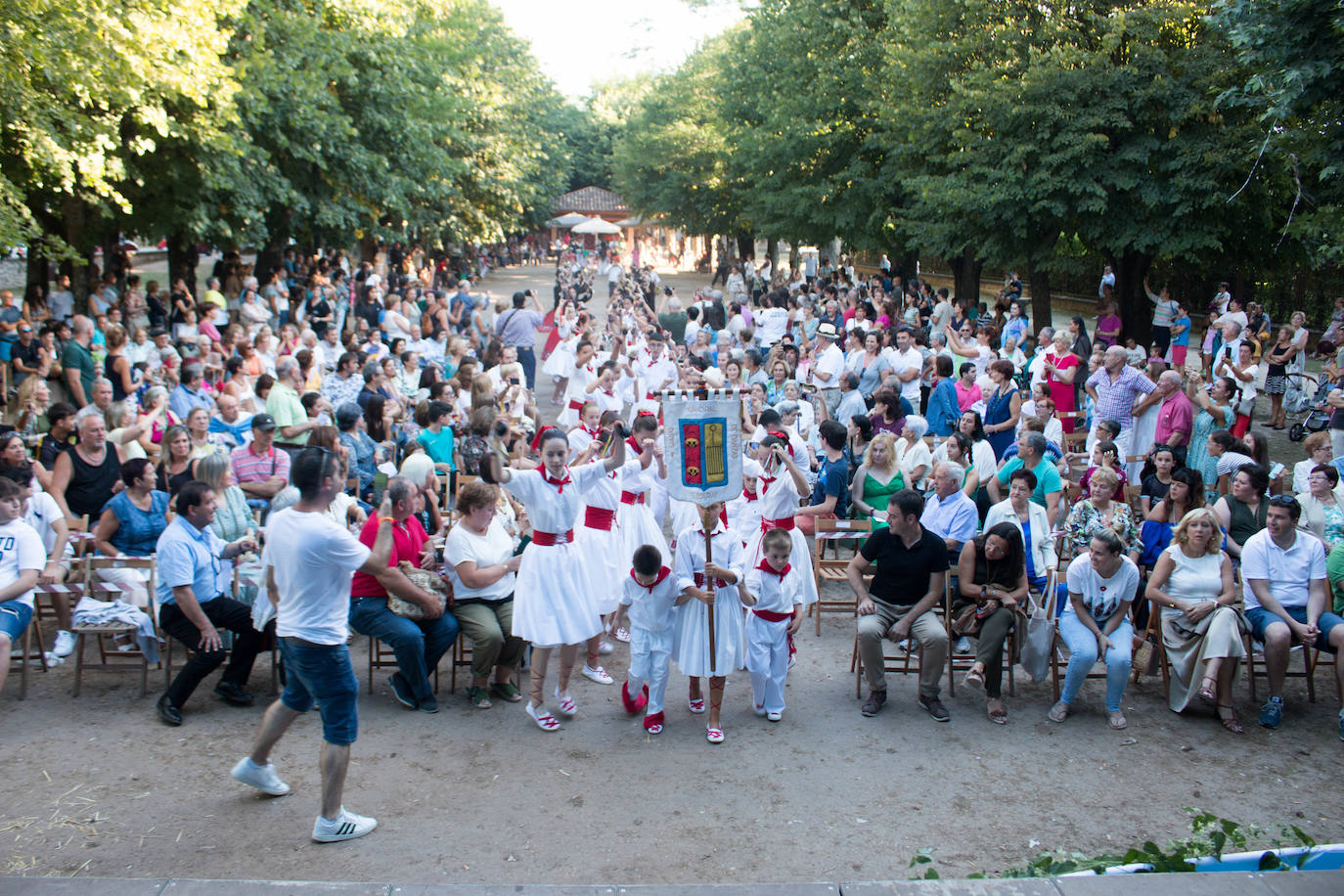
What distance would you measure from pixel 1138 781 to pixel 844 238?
801 inches

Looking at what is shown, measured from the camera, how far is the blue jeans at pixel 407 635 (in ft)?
21.1

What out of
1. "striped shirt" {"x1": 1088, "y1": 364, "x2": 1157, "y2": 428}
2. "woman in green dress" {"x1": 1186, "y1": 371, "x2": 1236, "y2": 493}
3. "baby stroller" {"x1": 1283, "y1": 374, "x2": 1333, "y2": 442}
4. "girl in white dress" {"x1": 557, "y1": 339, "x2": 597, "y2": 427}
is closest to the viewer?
"woman in green dress" {"x1": 1186, "y1": 371, "x2": 1236, "y2": 493}

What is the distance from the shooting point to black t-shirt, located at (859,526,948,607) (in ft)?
22.1

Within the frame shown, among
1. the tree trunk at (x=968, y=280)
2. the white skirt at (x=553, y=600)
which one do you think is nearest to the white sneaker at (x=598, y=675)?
the white skirt at (x=553, y=600)

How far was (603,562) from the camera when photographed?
7078mm

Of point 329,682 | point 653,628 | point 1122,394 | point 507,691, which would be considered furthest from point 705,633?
point 1122,394

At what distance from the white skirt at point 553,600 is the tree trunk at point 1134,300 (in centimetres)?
1472

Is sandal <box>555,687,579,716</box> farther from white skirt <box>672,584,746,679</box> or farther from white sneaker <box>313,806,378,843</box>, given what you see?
white sneaker <box>313,806,378,843</box>

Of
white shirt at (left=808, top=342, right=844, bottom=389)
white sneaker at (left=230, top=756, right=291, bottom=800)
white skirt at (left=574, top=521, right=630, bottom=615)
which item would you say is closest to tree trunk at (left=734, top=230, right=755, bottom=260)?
white shirt at (left=808, top=342, right=844, bottom=389)

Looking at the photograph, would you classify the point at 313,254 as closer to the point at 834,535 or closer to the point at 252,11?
the point at 252,11

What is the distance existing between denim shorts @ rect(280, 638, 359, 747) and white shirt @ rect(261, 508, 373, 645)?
57 millimetres

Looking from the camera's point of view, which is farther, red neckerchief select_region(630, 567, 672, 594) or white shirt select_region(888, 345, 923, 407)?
white shirt select_region(888, 345, 923, 407)

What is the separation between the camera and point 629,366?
499 inches

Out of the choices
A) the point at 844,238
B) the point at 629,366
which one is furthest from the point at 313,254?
the point at 629,366
